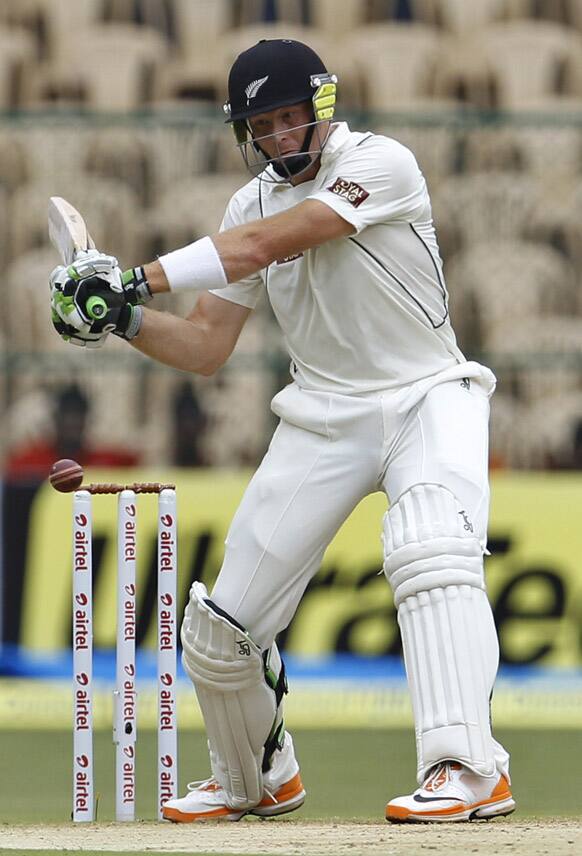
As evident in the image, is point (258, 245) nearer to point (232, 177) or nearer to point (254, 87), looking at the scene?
point (254, 87)

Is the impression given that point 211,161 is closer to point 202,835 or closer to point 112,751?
point 112,751

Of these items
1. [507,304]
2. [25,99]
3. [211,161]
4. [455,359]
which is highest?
[25,99]

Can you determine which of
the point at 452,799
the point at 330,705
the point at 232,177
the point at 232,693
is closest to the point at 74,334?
the point at 232,693

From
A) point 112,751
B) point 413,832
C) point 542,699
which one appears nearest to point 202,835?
point 413,832

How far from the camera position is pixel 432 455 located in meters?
3.76

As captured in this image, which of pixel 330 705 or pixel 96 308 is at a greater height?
pixel 96 308

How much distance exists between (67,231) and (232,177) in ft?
19.0

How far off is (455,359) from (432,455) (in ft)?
1.10

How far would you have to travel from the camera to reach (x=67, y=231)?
3.83 m

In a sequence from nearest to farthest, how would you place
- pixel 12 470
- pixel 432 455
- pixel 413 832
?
pixel 413 832
pixel 432 455
pixel 12 470

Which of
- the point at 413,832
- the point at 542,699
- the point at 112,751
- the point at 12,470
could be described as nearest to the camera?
the point at 413,832

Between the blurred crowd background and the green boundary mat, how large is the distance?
5.72 ft

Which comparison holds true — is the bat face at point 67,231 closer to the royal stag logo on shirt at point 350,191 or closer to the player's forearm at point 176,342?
the player's forearm at point 176,342

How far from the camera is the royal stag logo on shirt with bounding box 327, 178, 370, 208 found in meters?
3.75
